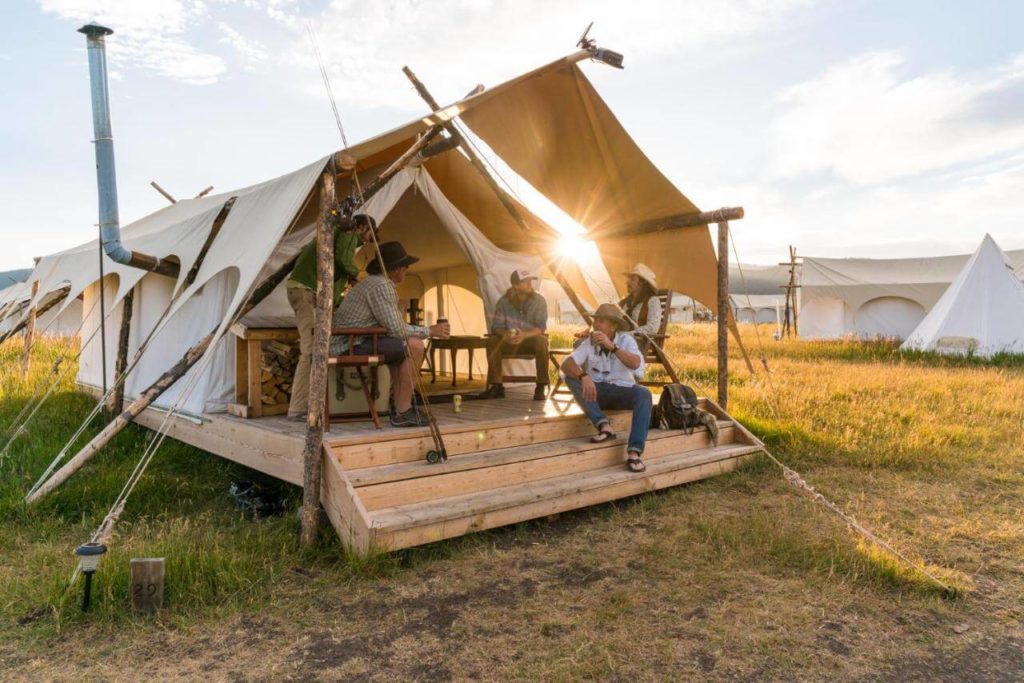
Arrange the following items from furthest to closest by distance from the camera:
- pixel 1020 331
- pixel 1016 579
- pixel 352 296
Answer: pixel 1020 331, pixel 352 296, pixel 1016 579

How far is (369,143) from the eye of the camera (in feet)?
12.8

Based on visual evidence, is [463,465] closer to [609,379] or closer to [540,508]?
[540,508]

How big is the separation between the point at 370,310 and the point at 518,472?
1326 mm

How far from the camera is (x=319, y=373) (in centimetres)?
375

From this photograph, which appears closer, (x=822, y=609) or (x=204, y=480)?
(x=822, y=609)

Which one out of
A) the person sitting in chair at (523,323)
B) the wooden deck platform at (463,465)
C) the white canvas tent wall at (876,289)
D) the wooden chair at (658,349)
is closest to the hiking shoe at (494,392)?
the person sitting in chair at (523,323)

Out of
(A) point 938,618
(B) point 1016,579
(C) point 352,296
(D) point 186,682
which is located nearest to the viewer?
(D) point 186,682

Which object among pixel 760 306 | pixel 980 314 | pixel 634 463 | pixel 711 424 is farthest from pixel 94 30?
pixel 760 306

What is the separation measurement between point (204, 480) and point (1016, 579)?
4.80m

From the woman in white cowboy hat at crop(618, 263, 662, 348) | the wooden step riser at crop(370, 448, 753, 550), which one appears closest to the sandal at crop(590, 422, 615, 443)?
the wooden step riser at crop(370, 448, 753, 550)

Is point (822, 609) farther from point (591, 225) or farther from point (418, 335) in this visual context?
point (591, 225)

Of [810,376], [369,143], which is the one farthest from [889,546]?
[810,376]

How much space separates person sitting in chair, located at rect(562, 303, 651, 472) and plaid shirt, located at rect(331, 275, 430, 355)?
1.22 m

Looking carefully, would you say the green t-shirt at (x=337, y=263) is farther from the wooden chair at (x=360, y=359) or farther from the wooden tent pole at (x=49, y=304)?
the wooden tent pole at (x=49, y=304)
